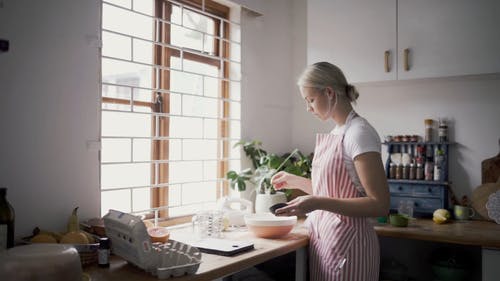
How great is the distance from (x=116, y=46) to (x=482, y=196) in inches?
74.6

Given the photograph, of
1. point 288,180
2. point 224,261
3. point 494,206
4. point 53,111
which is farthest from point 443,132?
point 53,111

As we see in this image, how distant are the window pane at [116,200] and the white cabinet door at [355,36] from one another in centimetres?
127

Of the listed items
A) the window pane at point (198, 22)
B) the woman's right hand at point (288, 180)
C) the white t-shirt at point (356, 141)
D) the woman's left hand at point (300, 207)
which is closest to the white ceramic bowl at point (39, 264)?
the woman's left hand at point (300, 207)

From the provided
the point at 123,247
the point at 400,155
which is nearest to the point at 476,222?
the point at 400,155

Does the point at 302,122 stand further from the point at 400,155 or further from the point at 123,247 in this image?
the point at 123,247

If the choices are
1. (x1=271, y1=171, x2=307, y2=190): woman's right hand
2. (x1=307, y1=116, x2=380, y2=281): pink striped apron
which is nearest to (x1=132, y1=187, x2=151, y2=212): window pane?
(x1=271, y1=171, x2=307, y2=190): woman's right hand

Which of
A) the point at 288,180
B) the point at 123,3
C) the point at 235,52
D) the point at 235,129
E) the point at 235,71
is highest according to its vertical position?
the point at 123,3

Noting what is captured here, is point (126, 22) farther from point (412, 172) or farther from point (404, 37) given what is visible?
point (412, 172)

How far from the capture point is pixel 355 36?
2377 mm

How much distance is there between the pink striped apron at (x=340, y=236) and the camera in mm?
1627

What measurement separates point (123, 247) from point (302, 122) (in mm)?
1742

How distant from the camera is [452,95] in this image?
237cm

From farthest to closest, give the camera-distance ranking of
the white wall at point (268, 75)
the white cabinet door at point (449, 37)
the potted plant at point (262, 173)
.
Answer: the white wall at point (268, 75), the potted plant at point (262, 173), the white cabinet door at point (449, 37)

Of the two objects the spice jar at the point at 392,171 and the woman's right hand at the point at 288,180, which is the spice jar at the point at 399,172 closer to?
the spice jar at the point at 392,171
